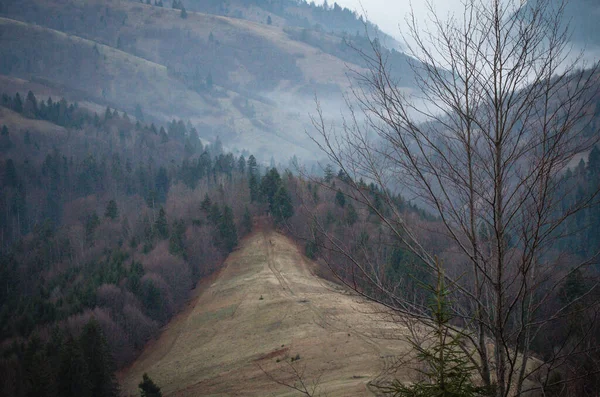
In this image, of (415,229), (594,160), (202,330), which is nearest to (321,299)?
(202,330)

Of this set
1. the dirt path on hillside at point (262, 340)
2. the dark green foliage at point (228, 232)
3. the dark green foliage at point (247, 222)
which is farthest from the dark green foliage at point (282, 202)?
the dark green foliage at point (228, 232)

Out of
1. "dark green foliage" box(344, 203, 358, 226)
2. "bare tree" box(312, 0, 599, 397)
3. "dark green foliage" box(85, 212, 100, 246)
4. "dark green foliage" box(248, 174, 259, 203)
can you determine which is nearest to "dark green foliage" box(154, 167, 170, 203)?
"dark green foliage" box(85, 212, 100, 246)

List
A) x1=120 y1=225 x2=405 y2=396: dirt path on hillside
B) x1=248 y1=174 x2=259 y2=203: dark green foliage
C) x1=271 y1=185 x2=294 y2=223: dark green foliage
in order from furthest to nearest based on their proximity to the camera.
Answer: x1=248 y1=174 x2=259 y2=203: dark green foliage
x1=271 y1=185 x2=294 y2=223: dark green foliage
x1=120 y1=225 x2=405 y2=396: dirt path on hillside

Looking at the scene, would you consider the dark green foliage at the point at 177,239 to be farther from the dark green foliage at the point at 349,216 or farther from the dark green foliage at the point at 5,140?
the dark green foliage at the point at 5,140

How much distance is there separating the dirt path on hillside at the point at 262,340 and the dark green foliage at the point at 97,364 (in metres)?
4.22

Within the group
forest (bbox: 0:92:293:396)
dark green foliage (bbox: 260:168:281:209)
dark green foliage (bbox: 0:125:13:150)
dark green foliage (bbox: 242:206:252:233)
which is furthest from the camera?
dark green foliage (bbox: 0:125:13:150)

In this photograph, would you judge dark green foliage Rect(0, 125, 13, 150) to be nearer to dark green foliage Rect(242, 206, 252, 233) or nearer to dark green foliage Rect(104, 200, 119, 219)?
dark green foliage Rect(104, 200, 119, 219)

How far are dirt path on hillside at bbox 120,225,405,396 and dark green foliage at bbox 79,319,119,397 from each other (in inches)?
166

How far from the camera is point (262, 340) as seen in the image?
39469 millimetres

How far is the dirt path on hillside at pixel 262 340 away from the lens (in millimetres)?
30281

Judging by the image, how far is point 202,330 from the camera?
152 feet

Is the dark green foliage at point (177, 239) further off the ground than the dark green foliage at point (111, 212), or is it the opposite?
the dark green foliage at point (177, 239)

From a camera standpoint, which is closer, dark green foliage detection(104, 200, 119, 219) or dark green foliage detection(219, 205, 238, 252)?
dark green foliage detection(219, 205, 238, 252)

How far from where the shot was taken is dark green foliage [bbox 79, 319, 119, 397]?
33312mm
